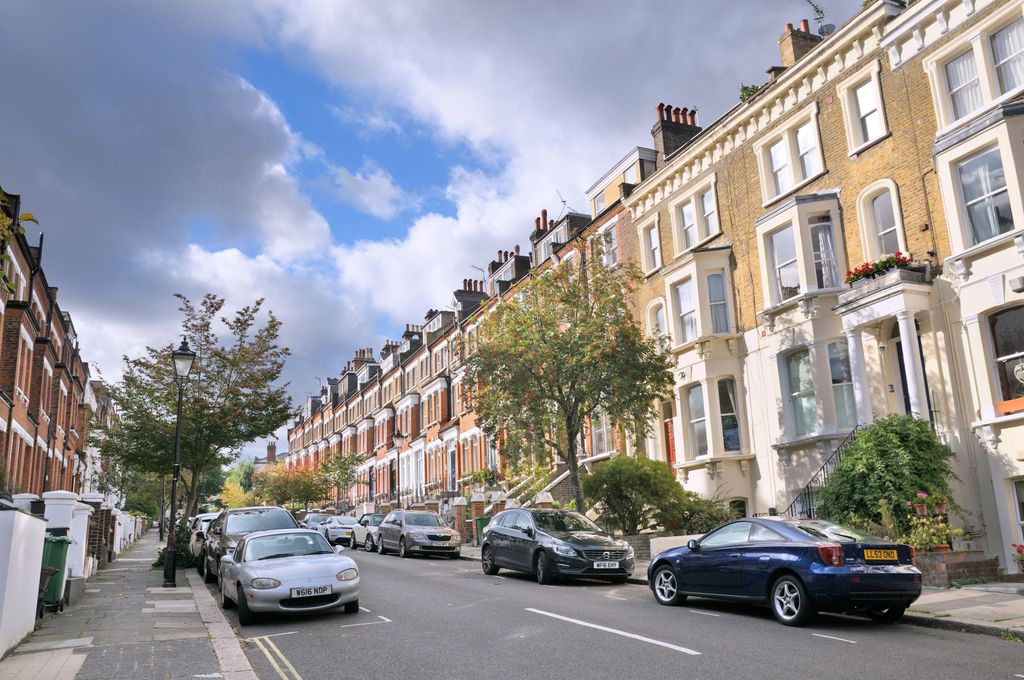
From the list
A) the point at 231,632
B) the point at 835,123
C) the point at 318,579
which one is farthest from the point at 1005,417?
the point at 231,632

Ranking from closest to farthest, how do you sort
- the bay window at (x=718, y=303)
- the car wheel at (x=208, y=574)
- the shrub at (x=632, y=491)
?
the car wheel at (x=208, y=574)
the shrub at (x=632, y=491)
the bay window at (x=718, y=303)

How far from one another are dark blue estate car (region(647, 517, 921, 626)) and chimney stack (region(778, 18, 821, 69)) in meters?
14.9

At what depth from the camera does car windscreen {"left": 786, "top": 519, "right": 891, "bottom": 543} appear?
10281 millimetres

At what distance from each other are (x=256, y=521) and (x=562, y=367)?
25.6ft

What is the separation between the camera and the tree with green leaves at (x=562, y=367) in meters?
19.5

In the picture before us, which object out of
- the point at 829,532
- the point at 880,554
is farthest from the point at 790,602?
the point at 880,554

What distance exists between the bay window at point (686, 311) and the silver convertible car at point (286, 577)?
1377 cm

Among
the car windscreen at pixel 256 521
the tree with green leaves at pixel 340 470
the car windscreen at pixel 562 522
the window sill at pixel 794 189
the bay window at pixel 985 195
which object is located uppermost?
the window sill at pixel 794 189

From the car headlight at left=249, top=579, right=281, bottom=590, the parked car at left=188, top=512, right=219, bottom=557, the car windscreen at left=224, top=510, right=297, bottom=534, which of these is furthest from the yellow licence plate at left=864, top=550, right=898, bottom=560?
the parked car at left=188, top=512, right=219, bottom=557

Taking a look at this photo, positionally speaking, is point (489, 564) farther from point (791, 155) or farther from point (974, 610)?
point (791, 155)

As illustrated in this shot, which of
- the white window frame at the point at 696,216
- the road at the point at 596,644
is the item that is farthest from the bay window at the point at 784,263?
the road at the point at 596,644

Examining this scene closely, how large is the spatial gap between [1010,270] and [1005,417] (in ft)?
8.92

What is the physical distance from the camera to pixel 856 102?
18969mm

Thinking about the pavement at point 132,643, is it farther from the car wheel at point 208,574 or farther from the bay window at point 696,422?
the bay window at point 696,422
